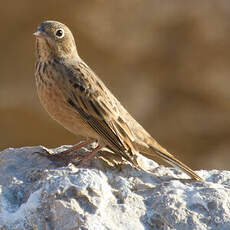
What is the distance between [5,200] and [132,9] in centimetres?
622

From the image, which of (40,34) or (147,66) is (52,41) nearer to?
(40,34)

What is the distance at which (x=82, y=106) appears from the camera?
27.4 feet

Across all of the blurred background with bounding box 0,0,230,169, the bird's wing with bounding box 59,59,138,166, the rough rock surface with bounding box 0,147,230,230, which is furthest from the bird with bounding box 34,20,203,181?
the blurred background with bounding box 0,0,230,169

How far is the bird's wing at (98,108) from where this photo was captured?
819 cm

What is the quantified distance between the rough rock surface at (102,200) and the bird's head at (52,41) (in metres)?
1.49

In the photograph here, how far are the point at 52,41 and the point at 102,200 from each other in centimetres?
235

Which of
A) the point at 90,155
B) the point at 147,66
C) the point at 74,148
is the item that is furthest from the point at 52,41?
the point at 147,66

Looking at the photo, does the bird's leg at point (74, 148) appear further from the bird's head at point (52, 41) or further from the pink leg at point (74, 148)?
the bird's head at point (52, 41)

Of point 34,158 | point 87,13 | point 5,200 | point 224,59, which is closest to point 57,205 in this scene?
point 5,200

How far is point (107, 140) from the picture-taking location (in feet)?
26.7

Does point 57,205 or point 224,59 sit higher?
point 224,59

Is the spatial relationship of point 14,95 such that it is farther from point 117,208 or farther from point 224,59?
point 117,208

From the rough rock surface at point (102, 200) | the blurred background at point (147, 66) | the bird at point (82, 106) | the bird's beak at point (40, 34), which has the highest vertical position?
the blurred background at point (147, 66)

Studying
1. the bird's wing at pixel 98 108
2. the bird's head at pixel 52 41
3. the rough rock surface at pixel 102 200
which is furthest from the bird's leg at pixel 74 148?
the bird's head at pixel 52 41
